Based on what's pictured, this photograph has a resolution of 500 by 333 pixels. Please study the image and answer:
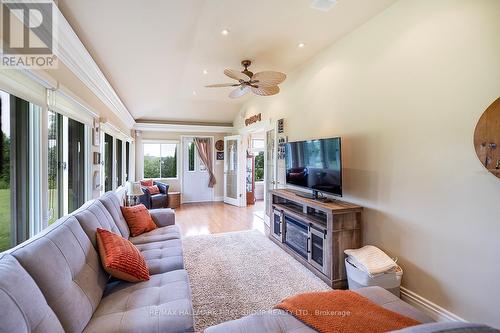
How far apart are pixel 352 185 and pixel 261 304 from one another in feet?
5.71

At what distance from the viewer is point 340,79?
312cm

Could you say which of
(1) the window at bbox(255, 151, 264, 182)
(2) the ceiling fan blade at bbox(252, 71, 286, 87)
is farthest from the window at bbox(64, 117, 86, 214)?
(1) the window at bbox(255, 151, 264, 182)

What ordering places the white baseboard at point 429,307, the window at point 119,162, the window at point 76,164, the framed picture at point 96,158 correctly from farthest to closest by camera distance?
the window at point 119,162
the framed picture at point 96,158
the window at point 76,164
the white baseboard at point 429,307

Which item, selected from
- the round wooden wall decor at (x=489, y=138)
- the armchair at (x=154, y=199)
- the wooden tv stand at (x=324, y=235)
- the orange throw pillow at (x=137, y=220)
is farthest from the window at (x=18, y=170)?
the armchair at (x=154, y=199)

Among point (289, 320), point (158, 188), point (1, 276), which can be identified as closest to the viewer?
point (1, 276)

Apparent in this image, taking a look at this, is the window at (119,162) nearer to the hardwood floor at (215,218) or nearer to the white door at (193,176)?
the hardwood floor at (215,218)

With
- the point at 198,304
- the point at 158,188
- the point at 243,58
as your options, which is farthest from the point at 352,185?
the point at 158,188

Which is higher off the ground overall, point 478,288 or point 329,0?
point 329,0

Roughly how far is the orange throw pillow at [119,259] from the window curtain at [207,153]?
19.4 ft

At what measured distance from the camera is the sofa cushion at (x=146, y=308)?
4.25ft

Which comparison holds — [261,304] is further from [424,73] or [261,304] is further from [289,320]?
[424,73]

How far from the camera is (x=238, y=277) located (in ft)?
9.18

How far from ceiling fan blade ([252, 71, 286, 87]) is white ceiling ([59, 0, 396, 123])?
0.48 metres

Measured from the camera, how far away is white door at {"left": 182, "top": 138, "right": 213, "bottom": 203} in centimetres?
765
